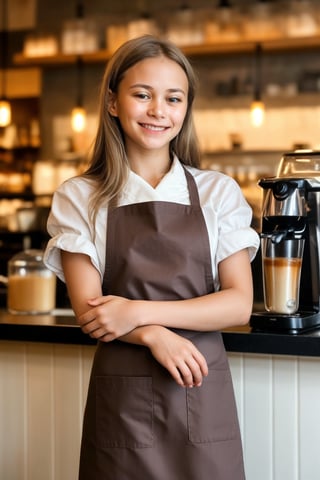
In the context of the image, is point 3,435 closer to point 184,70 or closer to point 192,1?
point 184,70

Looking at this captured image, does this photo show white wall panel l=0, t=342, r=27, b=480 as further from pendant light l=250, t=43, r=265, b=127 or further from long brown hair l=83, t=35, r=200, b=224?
pendant light l=250, t=43, r=265, b=127

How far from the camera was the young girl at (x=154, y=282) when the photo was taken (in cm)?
151

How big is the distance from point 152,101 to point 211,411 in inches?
24.3

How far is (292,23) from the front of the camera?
5.57 meters

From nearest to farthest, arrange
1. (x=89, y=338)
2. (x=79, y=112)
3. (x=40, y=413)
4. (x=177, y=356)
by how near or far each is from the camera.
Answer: (x=177, y=356) → (x=89, y=338) → (x=40, y=413) → (x=79, y=112)

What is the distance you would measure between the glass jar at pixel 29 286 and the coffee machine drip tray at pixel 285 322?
2.45 ft

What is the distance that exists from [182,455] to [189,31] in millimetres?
4790

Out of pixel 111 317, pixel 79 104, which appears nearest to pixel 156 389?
pixel 111 317

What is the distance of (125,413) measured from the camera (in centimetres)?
152

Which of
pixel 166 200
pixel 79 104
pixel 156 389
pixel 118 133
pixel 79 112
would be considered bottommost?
pixel 156 389

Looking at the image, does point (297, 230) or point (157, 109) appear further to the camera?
point (297, 230)

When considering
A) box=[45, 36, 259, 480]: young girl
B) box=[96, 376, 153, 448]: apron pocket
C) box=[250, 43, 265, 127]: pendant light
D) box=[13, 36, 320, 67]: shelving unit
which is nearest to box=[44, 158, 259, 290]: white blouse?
box=[45, 36, 259, 480]: young girl

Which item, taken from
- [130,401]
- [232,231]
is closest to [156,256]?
[232,231]

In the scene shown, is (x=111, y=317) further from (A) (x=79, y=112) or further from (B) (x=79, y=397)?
(A) (x=79, y=112)
